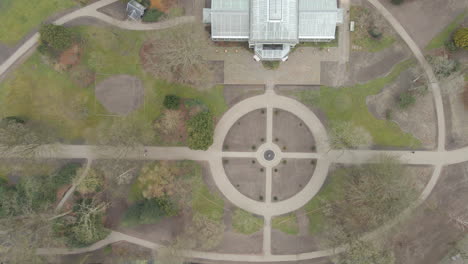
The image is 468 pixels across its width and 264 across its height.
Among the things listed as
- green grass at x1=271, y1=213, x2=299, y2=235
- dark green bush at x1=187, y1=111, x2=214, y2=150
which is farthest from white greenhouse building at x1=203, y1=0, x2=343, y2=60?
green grass at x1=271, y1=213, x2=299, y2=235

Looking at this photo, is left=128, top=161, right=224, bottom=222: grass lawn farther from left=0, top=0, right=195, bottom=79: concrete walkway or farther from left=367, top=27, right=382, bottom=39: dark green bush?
left=367, top=27, right=382, bottom=39: dark green bush

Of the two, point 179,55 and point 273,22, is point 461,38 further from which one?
point 179,55

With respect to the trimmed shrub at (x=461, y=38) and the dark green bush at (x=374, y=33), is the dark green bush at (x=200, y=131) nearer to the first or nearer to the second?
the dark green bush at (x=374, y=33)

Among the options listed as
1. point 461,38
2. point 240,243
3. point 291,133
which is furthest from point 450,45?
point 240,243

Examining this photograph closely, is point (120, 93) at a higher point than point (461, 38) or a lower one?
lower

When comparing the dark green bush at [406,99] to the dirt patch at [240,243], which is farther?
the dirt patch at [240,243]

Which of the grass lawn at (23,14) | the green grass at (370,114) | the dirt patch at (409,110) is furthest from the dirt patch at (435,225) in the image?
the grass lawn at (23,14)
